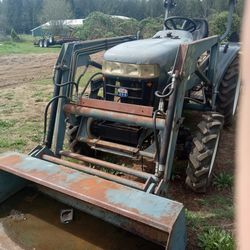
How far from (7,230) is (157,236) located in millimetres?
1254

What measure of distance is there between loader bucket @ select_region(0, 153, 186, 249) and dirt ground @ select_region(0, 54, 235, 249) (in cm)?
48

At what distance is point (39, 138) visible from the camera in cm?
517

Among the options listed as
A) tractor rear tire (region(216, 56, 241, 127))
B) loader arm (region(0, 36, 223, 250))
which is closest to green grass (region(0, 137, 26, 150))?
loader arm (region(0, 36, 223, 250))

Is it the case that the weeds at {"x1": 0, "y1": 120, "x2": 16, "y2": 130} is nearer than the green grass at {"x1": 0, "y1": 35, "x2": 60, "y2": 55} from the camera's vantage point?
Yes

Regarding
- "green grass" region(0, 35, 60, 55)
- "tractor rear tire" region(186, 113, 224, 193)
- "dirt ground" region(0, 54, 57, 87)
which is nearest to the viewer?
"tractor rear tire" region(186, 113, 224, 193)

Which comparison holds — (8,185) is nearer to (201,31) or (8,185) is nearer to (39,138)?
(39,138)

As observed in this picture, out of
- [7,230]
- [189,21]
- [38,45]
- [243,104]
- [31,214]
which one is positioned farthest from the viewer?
[38,45]

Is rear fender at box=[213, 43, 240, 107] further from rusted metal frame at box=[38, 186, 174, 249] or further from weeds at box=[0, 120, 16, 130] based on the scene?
weeds at box=[0, 120, 16, 130]

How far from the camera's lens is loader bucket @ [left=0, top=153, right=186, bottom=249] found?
7.30ft

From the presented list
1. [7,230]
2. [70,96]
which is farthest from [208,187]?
[7,230]

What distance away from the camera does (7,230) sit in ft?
9.34

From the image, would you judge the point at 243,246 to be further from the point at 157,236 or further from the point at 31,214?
the point at 31,214

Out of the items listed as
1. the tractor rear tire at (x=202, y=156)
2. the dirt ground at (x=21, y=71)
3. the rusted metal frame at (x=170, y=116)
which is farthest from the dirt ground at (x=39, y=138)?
the rusted metal frame at (x=170, y=116)

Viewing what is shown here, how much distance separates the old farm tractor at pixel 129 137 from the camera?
2.47 m
